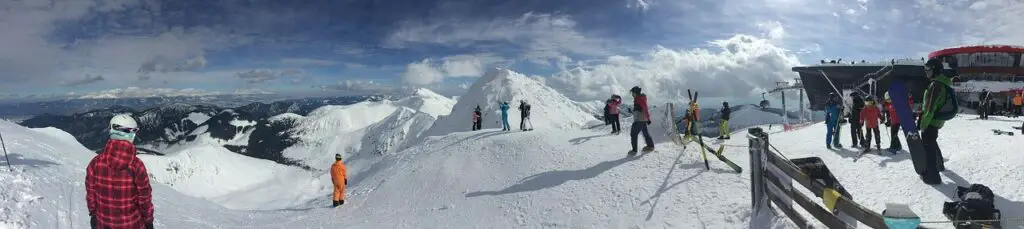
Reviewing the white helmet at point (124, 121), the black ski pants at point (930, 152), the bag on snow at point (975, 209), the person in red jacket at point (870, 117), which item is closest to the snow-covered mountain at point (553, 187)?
the black ski pants at point (930, 152)

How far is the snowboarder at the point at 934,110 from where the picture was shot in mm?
6477

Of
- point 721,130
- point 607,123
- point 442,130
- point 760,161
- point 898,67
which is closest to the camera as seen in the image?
point 760,161

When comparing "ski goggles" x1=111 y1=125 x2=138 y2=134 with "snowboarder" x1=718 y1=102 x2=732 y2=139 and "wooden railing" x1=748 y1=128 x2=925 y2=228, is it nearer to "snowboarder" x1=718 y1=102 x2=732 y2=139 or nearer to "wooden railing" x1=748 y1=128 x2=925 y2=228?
"wooden railing" x1=748 y1=128 x2=925 y2=228

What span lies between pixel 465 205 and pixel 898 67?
25.8 ft

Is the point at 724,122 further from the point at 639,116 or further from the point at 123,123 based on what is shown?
the point at 123,123

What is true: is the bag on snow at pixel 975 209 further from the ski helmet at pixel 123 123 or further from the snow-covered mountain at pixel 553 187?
the ski helmet at pixel 123 123

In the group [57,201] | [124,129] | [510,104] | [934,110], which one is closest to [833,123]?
[934,110]

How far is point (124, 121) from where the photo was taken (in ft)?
16.6

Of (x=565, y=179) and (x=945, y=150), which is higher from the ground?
(x=945, y=150)

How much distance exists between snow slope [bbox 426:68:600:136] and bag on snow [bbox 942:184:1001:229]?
39917 mm

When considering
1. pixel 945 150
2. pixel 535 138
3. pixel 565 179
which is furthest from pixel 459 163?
pixel 945 150

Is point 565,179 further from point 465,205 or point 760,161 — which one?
point 760,161

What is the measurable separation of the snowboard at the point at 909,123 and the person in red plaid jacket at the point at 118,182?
975 cm

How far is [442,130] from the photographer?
53.1 metres
